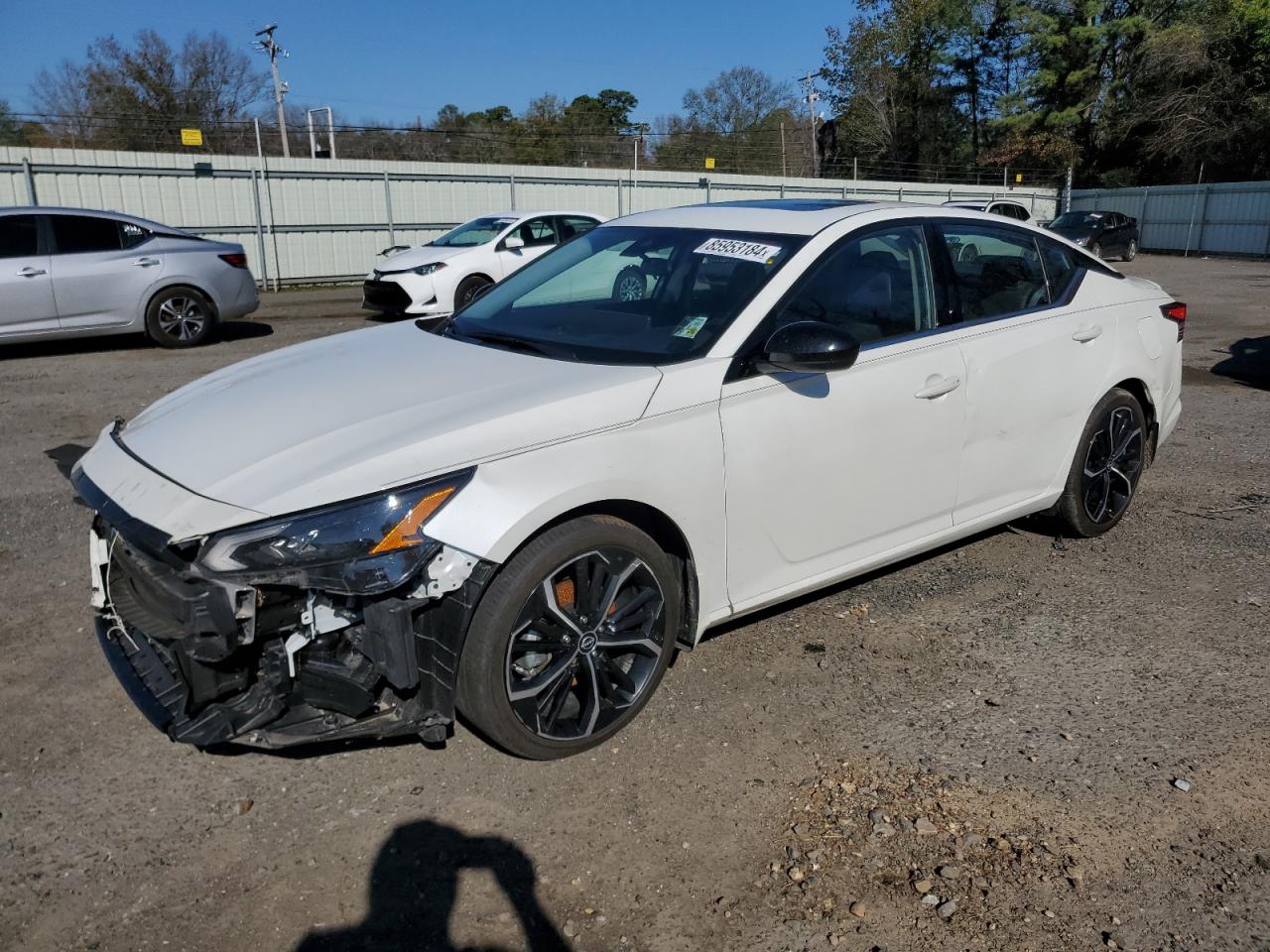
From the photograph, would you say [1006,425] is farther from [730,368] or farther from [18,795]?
[18,795]

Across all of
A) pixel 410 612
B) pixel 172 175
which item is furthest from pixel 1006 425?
pixel 172 175

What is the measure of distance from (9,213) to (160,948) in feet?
33.2

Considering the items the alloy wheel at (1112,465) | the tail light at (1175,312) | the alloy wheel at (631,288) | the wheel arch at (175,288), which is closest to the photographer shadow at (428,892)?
the alloy wheel at (631,288)

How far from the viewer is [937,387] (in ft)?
12.9

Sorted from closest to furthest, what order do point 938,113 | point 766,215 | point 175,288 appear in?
1. point 766,215
2. point 175,288
3. point 938,113

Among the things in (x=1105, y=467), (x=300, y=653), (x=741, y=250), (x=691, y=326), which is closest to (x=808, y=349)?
(x=691, y=326)

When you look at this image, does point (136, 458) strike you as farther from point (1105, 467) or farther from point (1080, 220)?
point (1080, 220)

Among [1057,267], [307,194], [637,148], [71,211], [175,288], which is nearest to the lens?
[1057,267]

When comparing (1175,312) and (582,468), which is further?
(1175,312)

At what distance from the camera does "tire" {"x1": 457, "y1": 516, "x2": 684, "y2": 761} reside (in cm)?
288

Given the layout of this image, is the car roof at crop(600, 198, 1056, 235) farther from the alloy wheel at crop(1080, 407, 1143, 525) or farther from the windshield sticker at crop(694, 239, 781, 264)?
the alloy wheel at crop(1080, 407, 1143, 525)

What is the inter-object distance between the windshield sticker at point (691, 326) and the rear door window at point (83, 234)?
9.45m

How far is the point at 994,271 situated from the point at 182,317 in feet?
31.8

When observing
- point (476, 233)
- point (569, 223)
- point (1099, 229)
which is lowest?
point (1099, 229)
